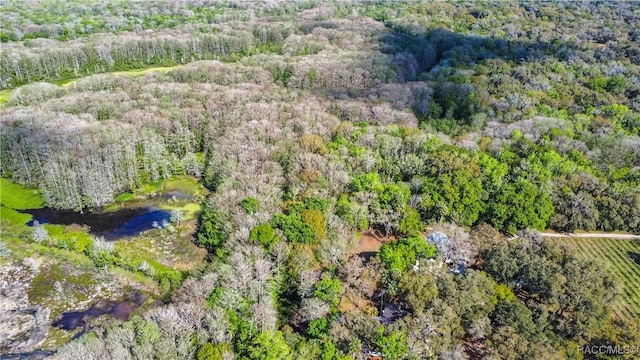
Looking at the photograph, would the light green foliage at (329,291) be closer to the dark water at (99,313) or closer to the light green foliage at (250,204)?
the light green foliage at (250,204)

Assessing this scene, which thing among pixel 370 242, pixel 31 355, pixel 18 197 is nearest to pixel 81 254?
pixel 31 355

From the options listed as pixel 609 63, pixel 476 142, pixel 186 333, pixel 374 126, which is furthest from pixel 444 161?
pixel 609 63

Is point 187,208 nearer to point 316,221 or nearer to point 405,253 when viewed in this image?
point 316,221

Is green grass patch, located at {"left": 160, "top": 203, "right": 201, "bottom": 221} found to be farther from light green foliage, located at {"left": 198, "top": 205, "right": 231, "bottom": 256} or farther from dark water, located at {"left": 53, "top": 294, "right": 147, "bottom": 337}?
Result: dark water, located at {"left": 53, "top": 294, "right": 147, "bottom": 337}

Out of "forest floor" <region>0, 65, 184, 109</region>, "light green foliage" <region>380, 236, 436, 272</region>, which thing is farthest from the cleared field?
"forest floor" <region>0, 65, 184, 109</region>

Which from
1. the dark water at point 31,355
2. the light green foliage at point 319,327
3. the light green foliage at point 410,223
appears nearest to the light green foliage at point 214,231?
the light green foliage at point 319,327
